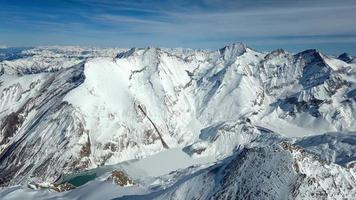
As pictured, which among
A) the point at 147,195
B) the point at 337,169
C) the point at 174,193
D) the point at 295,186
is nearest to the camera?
the point at 295,186

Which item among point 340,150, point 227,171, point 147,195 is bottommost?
point 340,150

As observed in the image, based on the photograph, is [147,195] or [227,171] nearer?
[227,171]

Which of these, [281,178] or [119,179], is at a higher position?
[281,178]

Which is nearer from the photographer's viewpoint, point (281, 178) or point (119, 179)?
point (281, 178)

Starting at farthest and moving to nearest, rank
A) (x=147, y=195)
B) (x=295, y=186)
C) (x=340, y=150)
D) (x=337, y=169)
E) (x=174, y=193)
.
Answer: (x=340, y=150) → (x=147, y=195) → (x=174, y=193) → (x=337, y=169) → (x=295, y=186)

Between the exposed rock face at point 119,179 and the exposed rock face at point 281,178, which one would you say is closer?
the exposed rock face at point 281,178

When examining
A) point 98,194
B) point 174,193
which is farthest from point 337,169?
point 98,194

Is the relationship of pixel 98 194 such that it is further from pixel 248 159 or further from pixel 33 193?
pixel 248 159

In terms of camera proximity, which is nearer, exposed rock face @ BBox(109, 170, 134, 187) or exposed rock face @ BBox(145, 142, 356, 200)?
exposed rock face @ BBox(145, 142, 356, 200)

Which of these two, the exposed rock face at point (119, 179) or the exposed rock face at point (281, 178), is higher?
the exposed rock face at point (281, 178)

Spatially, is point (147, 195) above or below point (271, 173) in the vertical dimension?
below

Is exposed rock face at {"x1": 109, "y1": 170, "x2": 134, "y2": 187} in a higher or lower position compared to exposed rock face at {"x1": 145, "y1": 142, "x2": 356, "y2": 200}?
lower
